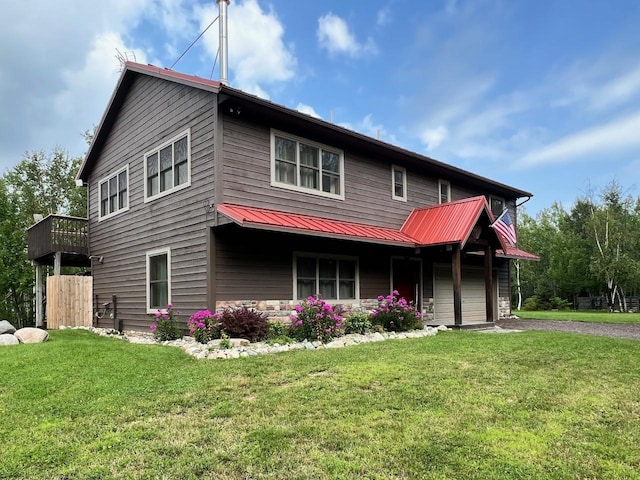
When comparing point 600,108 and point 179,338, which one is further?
point 600,108

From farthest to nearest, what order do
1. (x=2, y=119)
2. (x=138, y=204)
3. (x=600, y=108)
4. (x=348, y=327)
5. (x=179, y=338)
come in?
(x=2, y=119), (x=600, y=108), (x=138, y=204), (x=348, y=327), (x=179, y=338)

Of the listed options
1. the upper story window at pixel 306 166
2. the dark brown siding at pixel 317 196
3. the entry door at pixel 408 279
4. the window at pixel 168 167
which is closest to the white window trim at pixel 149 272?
the window at pixel 168 167

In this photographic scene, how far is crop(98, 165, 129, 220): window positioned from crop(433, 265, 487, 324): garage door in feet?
32.1

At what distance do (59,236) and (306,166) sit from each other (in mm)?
8592

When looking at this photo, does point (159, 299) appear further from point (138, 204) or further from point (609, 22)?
point (609, 22)

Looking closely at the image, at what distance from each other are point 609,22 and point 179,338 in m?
15.0

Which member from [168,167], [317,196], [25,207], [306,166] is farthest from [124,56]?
[25,207]

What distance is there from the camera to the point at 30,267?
24641 mm

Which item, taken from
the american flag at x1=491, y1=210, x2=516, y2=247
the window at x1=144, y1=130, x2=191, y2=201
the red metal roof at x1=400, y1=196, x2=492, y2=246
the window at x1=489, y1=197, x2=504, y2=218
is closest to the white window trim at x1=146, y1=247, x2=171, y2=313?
the window at x1=144, y1=130, x2=191, y2=201

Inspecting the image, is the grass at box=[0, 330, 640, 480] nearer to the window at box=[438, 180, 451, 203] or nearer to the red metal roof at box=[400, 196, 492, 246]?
the red metal roof at box=[400, 196, 492, 246]

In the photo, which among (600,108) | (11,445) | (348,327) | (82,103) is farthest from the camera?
(82,103)

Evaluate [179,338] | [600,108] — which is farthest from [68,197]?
[600,108]

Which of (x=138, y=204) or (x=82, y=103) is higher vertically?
(x=82, y=103)

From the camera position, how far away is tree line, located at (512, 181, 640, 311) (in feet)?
96.2
